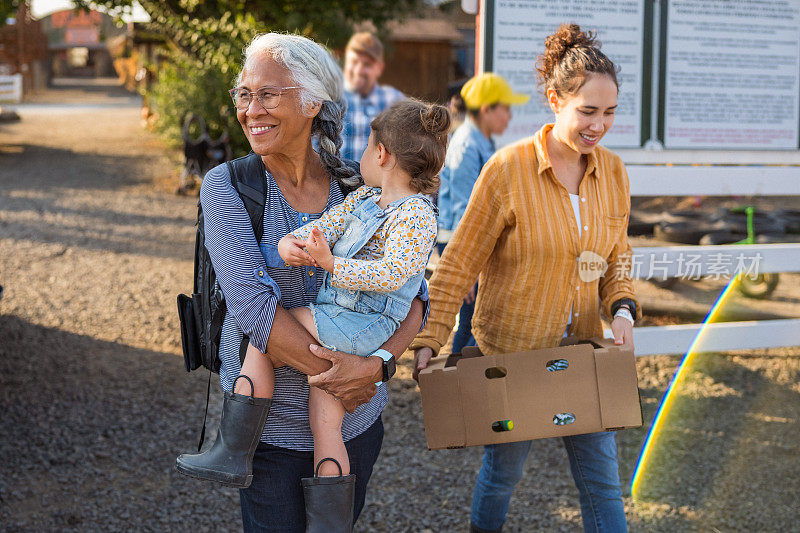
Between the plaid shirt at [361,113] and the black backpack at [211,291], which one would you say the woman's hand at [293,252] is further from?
the plaid shirt at [361,113]

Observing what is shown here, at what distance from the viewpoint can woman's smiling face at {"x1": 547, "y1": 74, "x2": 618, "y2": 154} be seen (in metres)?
2.59

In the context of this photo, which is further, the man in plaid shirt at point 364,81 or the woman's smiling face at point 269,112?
the man in plaid shirt at point 364,81

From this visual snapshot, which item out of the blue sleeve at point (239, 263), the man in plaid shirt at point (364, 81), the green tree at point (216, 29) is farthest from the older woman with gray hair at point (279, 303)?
the green tree at point (216, 29)

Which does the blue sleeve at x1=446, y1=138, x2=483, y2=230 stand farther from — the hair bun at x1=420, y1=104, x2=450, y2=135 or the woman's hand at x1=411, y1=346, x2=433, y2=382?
the hair bun at x1=420, y1=104, x2=450, y2=135

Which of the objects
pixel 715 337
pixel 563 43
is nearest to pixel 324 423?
pixel 563 43

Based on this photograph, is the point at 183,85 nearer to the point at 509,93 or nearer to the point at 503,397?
the point at 509,93

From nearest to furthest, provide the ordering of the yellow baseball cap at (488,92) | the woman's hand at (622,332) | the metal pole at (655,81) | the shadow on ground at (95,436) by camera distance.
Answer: the woman's hand at (622,332), the shadow on ground at (95,436), the yellow baseball cap at (488,92), the metal pole at (655,81)

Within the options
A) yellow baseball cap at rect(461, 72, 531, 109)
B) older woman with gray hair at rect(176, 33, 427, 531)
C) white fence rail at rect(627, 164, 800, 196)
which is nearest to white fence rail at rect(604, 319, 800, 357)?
white fence rail at rect(627, 164, 800, 196)

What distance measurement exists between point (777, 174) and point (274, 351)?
440 centimetres

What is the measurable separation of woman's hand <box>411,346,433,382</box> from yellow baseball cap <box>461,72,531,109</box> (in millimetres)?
2287

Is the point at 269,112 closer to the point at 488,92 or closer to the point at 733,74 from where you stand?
the point at 488,92

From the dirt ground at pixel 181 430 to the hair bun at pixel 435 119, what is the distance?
2.22 metres

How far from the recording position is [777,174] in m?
5.27

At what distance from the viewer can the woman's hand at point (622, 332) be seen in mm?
2664
